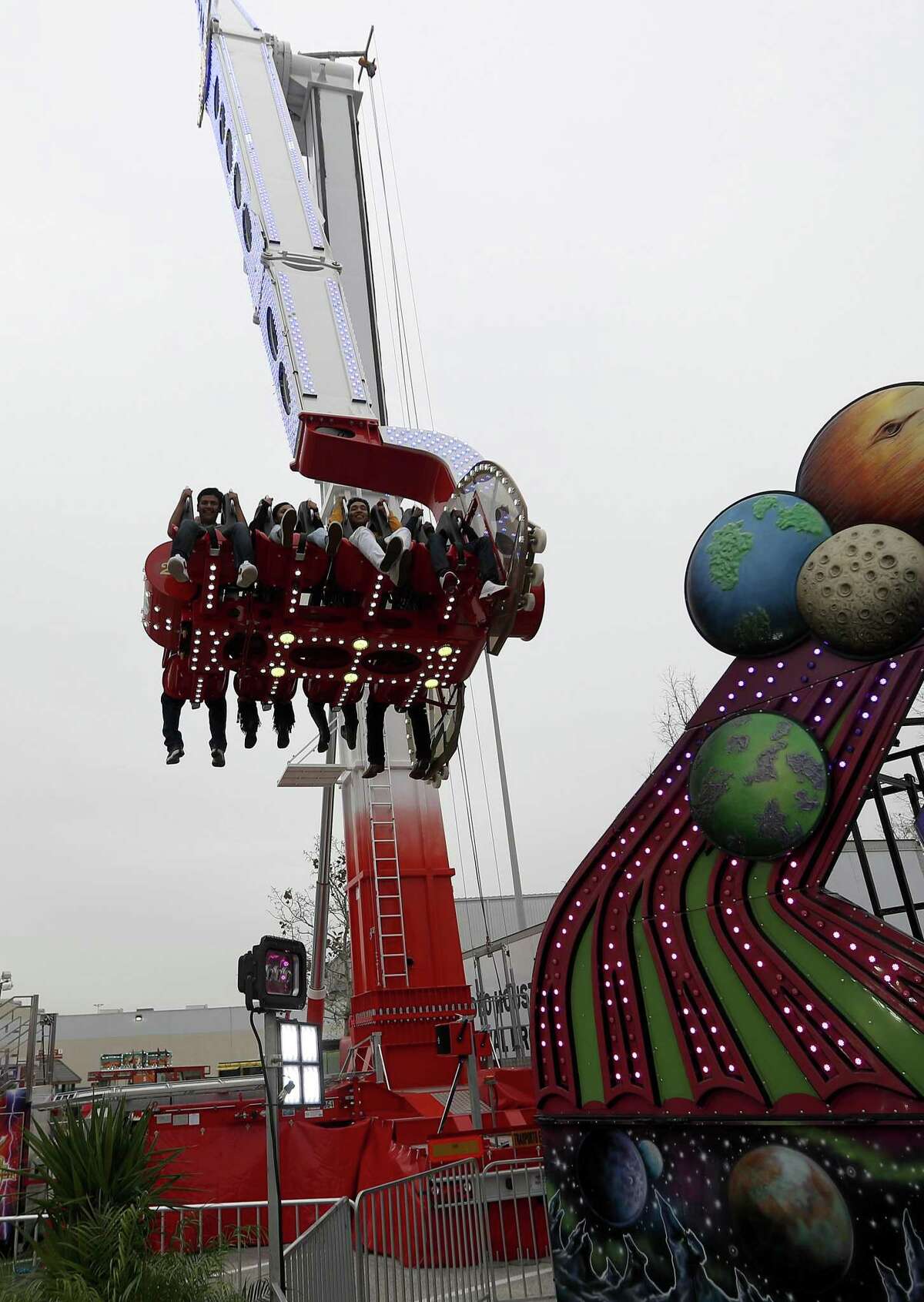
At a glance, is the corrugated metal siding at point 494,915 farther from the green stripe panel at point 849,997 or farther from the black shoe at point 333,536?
the green stripe panel at point 849,997

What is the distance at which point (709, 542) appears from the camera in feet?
22.3

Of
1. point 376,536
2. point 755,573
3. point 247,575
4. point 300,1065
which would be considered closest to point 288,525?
point 247,575

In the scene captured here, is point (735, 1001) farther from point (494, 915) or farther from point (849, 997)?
point (494, 915)

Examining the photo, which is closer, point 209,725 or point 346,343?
point 209,725

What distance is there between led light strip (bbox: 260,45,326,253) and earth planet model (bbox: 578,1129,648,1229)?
32.2 feet

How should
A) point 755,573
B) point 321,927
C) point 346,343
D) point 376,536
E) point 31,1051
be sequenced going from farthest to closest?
point 321,927 → point 31,1051 → point 346,343 → point 376,536 → point 755,573

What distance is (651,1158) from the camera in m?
6.10

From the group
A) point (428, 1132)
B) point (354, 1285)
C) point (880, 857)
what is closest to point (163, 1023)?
point (880, 857)

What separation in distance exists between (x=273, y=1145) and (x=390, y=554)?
13.7ft

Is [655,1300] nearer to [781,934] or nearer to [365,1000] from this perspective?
[781,934]

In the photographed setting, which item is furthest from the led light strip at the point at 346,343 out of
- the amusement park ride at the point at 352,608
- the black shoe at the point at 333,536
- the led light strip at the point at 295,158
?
the black shoe at the point at 333,536

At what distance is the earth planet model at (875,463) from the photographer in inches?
239

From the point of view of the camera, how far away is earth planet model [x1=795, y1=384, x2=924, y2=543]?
6066 millimetres

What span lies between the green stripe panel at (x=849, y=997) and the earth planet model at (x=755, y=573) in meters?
1.48
